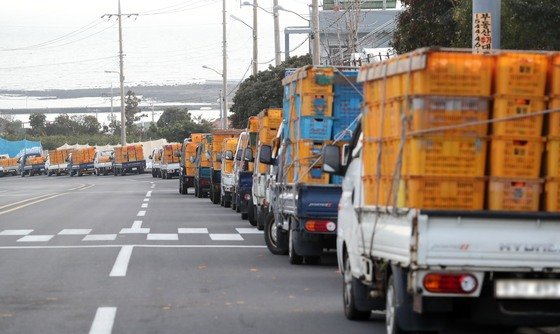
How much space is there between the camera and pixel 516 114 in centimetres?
1001

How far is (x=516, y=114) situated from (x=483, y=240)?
1.07 metres

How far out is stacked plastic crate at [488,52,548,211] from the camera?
32.6 feet

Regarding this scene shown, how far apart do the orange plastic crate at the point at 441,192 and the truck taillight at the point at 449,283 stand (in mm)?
541

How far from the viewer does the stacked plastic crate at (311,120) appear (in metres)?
18.9

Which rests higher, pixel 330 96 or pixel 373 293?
pixel 330 96

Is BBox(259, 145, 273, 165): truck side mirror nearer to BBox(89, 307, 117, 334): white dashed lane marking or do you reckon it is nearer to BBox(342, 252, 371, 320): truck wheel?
BBox(89, 307, 117, 334): white dashed lane marking

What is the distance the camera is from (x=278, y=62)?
63.0 metres

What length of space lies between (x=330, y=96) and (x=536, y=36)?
488cm

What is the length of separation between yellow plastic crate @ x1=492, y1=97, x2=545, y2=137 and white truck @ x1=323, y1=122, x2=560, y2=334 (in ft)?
2.26

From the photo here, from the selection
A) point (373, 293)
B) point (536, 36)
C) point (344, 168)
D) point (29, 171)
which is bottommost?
point (29, 171)

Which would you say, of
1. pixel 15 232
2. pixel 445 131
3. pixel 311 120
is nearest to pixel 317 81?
pixel 311 120

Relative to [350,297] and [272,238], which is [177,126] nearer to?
[272,238]

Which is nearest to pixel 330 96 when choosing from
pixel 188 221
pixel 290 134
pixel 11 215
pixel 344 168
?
pixel 290 134

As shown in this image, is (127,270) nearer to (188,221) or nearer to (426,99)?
(426,99)
